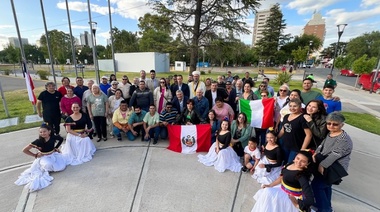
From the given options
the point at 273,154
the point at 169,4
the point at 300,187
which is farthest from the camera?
the point at 169,4

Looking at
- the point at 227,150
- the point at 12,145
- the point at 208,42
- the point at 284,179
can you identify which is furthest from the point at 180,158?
the point at 208,42

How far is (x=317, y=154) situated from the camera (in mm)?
2420

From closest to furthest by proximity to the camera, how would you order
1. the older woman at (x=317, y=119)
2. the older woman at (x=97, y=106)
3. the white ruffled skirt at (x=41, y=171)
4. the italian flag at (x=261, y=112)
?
the older woman at (x=317, y=119)
the white ruffled skirt at (x=41, y=171)
the italian flag at (x=261, y=112)
the older woman at (x=97, y=106)

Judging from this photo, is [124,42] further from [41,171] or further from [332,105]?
[332,105]

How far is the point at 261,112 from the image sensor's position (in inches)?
179

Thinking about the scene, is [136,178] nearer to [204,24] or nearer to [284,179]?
[284,179]

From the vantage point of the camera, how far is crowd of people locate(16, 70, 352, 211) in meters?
2.38

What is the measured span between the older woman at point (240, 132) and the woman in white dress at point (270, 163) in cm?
67

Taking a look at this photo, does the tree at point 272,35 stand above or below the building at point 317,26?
below

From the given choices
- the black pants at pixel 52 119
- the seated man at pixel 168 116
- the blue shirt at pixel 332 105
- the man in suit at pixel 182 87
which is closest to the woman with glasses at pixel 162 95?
the man in suit at pixel 182 87

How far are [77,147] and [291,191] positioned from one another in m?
4.32

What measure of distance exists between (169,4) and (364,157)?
38.2ft

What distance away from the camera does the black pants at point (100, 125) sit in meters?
5.06

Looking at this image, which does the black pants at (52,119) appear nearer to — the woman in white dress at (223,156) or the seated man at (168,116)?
the seated man at (168,116)
